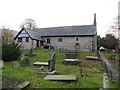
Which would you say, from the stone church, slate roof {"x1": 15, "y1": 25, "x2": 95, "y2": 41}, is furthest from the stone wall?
slate roof {"x1": 15, "y1": 25, "x2": 95, "y2": 41}

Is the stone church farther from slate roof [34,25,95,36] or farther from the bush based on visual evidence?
the bush

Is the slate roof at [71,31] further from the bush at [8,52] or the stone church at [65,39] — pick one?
the bush at [8,52]

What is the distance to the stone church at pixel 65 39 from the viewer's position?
107 feet

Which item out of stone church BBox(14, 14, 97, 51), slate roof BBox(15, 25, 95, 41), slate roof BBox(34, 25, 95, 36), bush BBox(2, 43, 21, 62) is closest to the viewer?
bush BBox(2, 43, 21, 62)

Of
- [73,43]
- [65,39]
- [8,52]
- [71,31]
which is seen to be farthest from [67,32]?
[8,52]

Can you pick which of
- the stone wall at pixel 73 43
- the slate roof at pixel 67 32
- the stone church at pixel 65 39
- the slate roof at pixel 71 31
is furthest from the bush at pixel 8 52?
the slate roof at pixel 71 31

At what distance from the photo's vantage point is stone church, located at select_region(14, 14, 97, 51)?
32469 millimetres

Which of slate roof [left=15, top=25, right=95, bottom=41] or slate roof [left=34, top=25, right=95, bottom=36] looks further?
slate roof [left=34, top=25, right=95, bottom=36]

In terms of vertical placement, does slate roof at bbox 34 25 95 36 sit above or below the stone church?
above

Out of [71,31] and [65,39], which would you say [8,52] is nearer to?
[65,39]

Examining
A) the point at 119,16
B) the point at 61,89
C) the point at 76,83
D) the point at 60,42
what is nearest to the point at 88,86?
the point at 76,83

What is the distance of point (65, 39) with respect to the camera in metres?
34.9

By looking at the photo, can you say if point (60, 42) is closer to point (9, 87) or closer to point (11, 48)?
point (11, 48)

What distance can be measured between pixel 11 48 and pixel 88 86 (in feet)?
46.0
